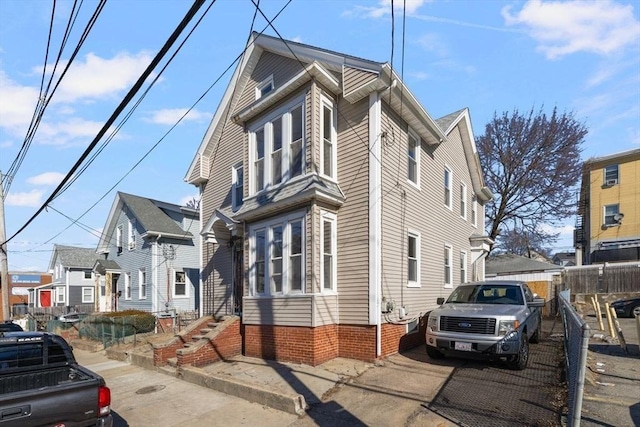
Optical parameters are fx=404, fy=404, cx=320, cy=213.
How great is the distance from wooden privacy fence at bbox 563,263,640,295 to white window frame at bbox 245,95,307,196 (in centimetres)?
2079

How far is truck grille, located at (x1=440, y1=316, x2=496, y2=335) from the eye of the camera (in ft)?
26.8

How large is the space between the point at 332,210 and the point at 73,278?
96.4 ft

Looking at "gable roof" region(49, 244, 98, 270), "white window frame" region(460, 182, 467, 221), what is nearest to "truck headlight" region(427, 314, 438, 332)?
"white window frame" region(460, 182, 467, 221)

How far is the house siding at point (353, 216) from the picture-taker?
9.92 meters

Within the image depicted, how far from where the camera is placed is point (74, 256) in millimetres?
33531

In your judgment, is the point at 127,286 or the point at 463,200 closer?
the point at 463,200

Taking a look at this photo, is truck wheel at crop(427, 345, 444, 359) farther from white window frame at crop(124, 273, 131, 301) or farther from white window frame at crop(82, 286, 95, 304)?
white window frame at crop(82, 286, 95, 304)

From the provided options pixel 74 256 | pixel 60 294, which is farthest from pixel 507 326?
pixel 60 294

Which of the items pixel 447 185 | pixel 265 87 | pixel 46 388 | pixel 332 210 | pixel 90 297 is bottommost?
pixel 90 297

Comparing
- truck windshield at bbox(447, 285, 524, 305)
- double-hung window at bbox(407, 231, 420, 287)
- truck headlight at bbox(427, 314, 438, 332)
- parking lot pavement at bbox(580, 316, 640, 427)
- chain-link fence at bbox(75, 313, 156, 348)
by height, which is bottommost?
chain-link fence at bbox(75, 313, 156, 348)

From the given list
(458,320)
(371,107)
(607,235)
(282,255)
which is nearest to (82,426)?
(282,255)

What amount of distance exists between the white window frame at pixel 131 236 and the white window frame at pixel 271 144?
1428cm

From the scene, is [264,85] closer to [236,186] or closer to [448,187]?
[236,186]

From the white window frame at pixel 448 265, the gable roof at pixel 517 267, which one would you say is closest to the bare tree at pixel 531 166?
the gable roof at pixel 517 267
